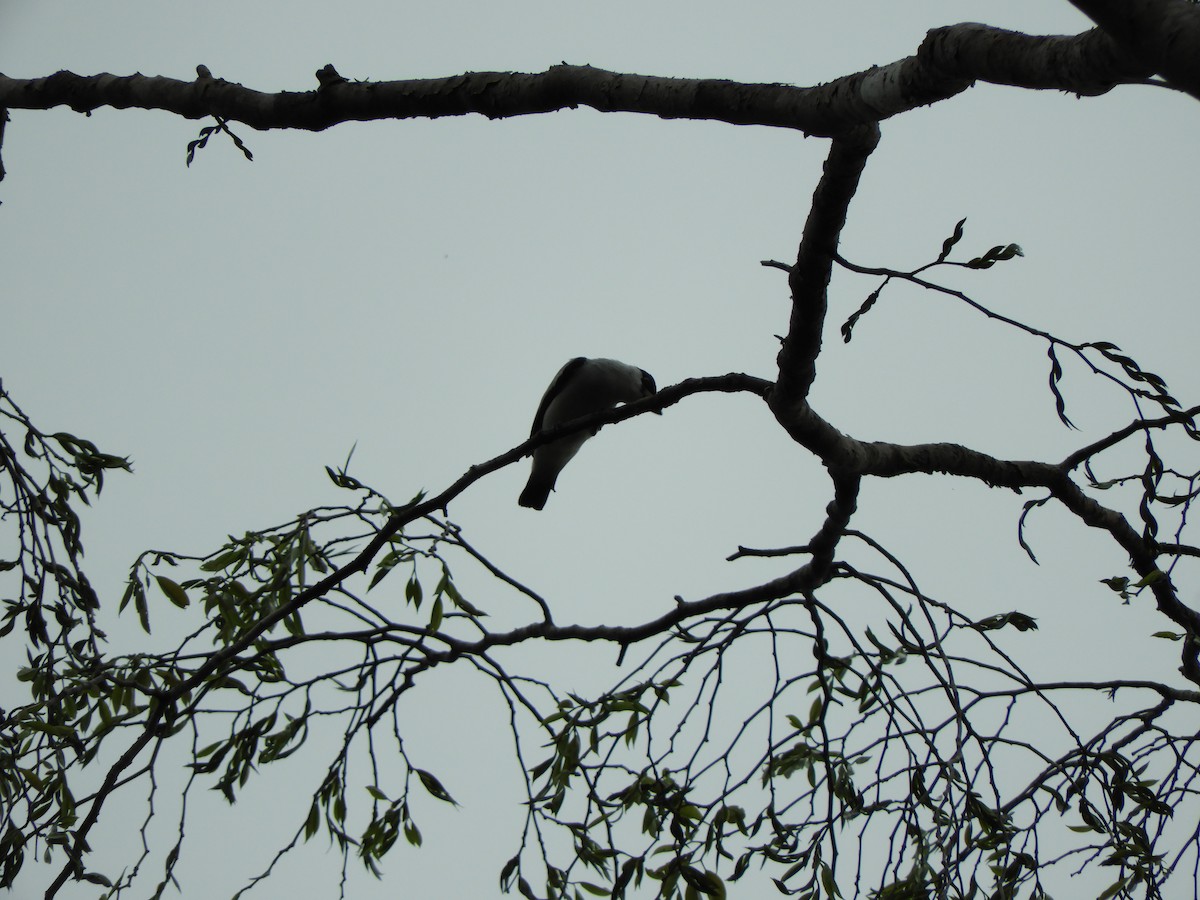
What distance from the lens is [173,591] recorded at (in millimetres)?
2715

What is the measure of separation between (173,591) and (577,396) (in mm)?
3584

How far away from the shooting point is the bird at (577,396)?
19.5 ft

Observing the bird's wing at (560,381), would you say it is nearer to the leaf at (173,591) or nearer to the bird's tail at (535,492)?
the bird's tail at (535,492)

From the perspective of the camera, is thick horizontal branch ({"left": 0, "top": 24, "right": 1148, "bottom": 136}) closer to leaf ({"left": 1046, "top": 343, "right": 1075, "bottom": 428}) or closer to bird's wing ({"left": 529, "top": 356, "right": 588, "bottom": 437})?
leaf ({"left": 1046, "top": 343, "right": 1075, "bottom": 428})

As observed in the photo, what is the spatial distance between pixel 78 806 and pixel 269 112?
6.10ft

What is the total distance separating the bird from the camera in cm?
594

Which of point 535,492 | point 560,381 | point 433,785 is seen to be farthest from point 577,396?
point 433,785

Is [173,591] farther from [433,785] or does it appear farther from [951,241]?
[951,241]

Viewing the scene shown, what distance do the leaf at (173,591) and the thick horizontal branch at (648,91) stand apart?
4.38ft

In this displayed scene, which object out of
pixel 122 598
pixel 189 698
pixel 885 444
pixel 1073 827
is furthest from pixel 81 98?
pixel 1073 827

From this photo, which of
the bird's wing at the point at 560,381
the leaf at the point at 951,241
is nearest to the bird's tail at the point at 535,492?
the bird's wing at the point at 560,381

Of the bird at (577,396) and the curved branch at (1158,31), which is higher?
the bird at (577,396)

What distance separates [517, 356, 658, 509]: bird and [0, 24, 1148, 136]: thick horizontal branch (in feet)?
11.4

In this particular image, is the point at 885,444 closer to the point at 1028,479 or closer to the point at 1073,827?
the point at 1028,479
